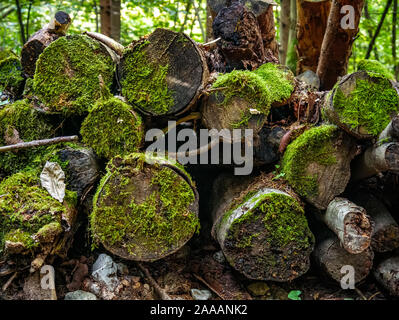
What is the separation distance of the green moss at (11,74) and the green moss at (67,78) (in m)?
0.77

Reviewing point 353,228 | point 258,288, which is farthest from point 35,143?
point 353,228

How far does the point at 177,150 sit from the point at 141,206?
2.49 feet

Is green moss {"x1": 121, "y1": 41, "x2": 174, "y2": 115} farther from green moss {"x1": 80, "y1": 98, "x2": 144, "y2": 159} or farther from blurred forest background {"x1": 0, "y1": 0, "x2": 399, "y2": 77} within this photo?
blurred forest background {"x1": 0, "y1": 0, "x2": 399, "y2": 77}

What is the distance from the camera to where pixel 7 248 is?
2.03 m

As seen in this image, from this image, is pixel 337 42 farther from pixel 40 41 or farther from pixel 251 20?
pixel 40 41

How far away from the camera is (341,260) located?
2533mm

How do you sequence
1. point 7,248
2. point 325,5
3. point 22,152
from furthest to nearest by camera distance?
point 325,5 < point 22,152 < point 7,248

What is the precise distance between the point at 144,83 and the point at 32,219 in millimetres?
1293

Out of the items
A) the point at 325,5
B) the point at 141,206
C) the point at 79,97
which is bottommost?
the point at 141,206

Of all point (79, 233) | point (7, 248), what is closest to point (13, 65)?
point (79, 233)

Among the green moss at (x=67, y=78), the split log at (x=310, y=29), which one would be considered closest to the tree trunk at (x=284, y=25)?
the split log at (x=310, y=29)

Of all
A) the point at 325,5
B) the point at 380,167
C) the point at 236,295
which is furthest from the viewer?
the point at 325,5

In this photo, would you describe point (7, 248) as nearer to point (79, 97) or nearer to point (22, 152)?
point (22, 152)

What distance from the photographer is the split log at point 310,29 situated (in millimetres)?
4184
